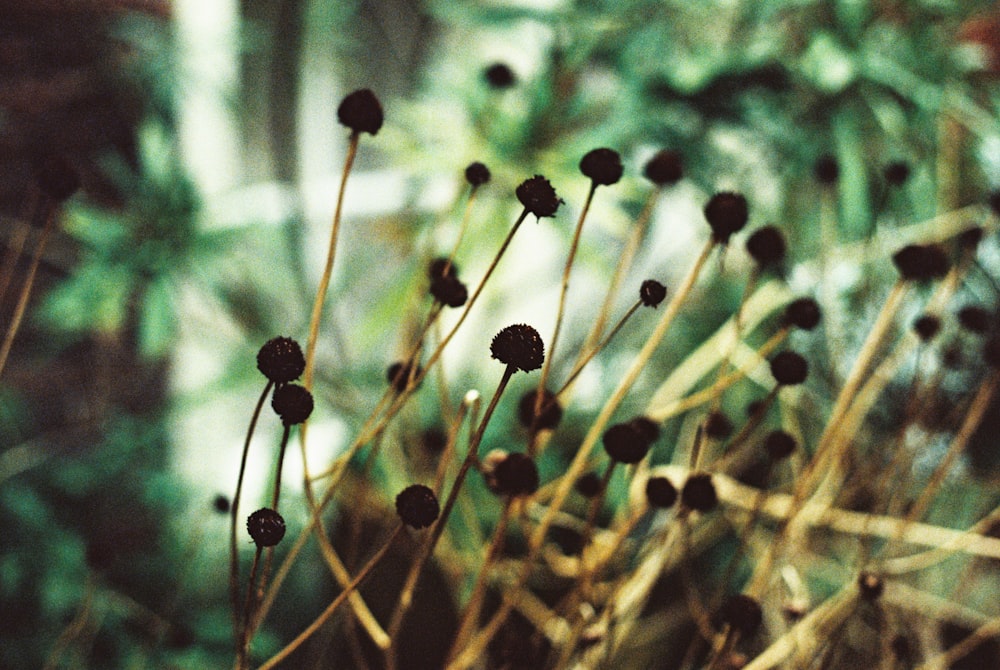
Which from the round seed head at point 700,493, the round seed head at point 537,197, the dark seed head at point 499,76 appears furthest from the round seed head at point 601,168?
the dark seed head at point 499,76

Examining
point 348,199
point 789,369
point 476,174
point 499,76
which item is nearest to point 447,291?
point 476,174

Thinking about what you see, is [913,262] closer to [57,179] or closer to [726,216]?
[726,216]

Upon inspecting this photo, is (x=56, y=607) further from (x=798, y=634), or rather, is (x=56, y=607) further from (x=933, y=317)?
(x=933, y=317)

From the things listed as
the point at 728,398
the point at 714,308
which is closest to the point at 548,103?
the point at 714,308

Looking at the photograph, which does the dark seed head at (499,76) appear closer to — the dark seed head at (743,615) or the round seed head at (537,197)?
the round seed head at (537,197)

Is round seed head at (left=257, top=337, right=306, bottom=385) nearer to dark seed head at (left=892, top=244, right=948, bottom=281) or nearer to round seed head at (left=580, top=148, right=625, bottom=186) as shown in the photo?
round seed head at (left=580, top=148, right=625, bottom=186)

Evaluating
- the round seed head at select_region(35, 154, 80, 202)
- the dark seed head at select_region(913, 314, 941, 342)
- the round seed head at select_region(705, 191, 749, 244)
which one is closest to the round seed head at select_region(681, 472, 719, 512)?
the round seed head at select_region(705, 191, 749, 244)
